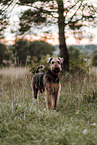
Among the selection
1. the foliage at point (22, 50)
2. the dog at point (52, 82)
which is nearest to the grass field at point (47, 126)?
the dog at point (52, 82)

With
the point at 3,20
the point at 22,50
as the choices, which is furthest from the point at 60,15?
the point at 22,50

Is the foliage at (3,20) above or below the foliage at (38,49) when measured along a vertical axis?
above

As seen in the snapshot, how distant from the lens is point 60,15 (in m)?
8.38

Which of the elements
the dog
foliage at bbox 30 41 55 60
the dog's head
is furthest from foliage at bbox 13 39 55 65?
the dog's head

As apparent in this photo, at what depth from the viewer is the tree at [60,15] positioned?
24.4 feet

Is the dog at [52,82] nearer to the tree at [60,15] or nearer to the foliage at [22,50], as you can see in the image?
the tree at [60,15]

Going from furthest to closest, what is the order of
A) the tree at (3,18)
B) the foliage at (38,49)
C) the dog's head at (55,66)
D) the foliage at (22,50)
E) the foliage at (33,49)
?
the foliage at (38,49) → the foliage at (33,49) → the foliage at (22,50) → the tree at (3,18) → the dog's head at (55,66)

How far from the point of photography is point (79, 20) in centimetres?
827

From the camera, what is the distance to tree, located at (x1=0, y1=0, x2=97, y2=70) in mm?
7426

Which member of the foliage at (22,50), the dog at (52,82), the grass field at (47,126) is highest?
the foliage at (22,50)

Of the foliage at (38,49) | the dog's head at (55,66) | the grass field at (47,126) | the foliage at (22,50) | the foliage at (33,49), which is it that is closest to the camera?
the grass field at (47,126)


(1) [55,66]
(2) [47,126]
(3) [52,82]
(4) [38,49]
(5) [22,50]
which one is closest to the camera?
(2) [47,126]

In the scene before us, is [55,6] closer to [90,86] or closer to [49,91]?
[90,86]

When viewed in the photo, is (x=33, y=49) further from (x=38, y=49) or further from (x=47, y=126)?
(x=47, y=126)
